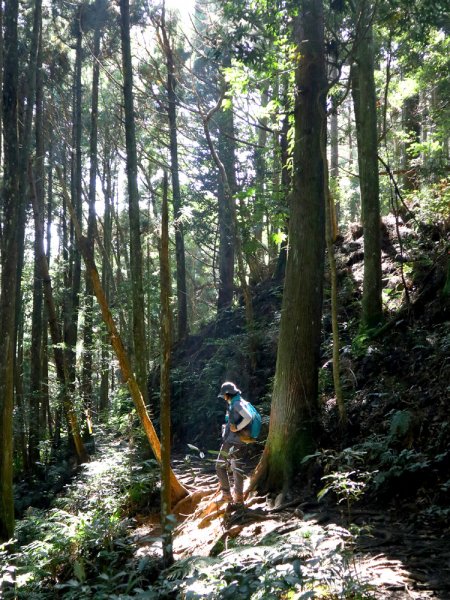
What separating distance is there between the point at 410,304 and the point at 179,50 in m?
14.7

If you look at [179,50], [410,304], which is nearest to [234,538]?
[410,304]

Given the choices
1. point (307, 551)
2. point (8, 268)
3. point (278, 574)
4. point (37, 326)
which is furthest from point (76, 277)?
point (278, 574)

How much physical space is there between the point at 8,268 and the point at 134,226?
3.78 metres

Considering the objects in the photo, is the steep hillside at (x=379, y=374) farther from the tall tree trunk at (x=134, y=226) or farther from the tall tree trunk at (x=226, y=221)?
the tall tree trunk at (x=134, y=226)

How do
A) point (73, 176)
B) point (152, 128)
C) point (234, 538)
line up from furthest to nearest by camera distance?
point (152, 128) → point (73, 176) → point (234, 538)

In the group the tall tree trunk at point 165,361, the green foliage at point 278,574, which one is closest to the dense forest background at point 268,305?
the tall tree trunk at point 165,361

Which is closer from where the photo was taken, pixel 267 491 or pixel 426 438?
pixel 426 438

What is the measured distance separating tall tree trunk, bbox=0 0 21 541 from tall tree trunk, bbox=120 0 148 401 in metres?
2.41

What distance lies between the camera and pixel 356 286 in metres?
13.5

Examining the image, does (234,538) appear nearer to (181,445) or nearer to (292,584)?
(292,584)

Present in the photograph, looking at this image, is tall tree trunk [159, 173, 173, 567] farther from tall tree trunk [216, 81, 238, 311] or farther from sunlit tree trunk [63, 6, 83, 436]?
tall tree trunk [216, 81, 238, 311]

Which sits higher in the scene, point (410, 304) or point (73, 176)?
point (73, 176)

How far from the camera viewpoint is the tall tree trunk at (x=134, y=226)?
Result: 1009cm

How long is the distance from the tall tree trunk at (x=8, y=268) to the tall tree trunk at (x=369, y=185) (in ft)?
20.4
